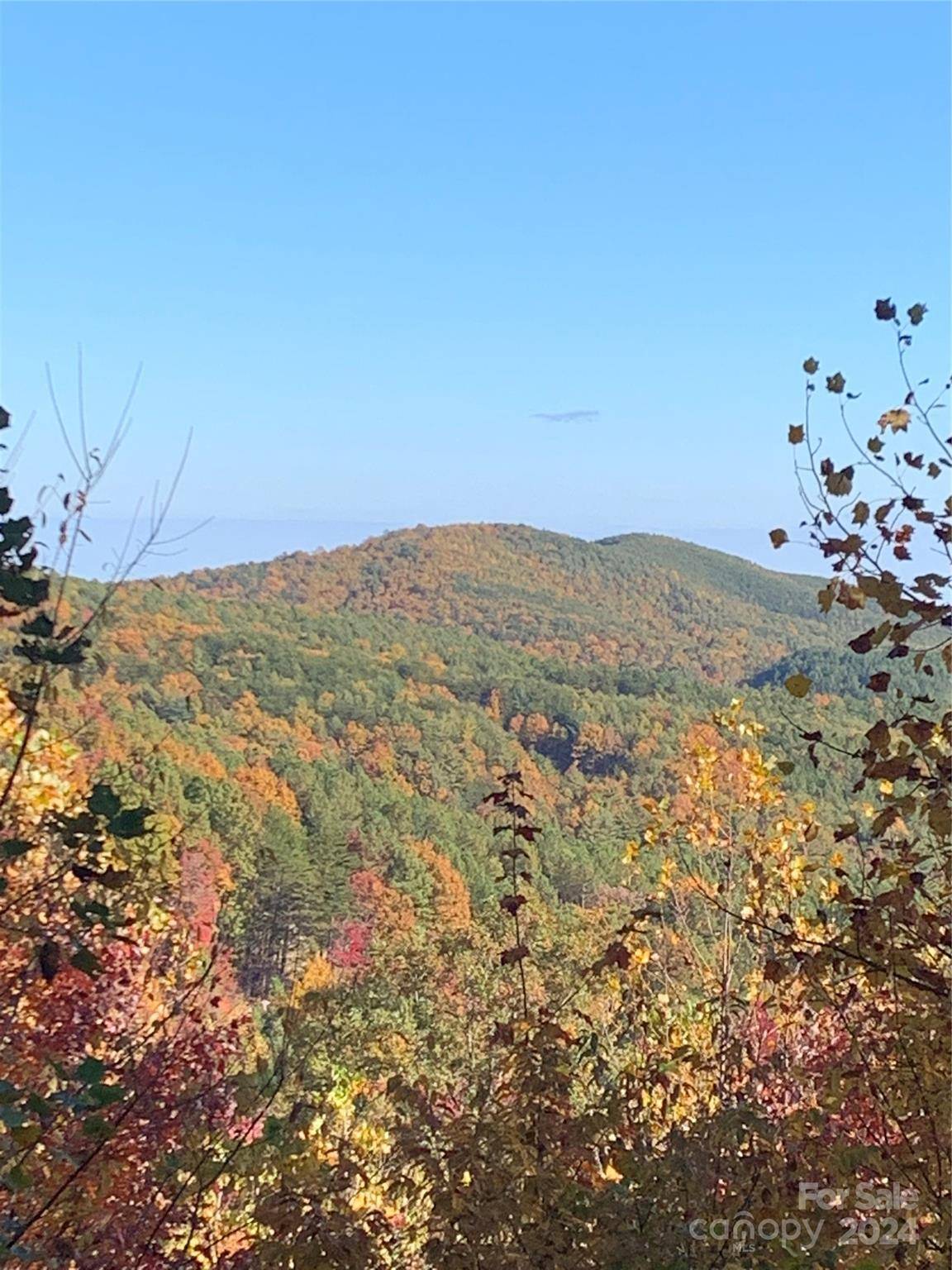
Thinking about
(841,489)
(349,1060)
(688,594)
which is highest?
(688,594)

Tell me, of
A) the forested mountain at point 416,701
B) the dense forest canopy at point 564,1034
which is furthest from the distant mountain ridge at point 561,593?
the dense forest canopy at point 564,1034

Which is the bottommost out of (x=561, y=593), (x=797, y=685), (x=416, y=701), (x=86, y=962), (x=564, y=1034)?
(x=564, y=1034)

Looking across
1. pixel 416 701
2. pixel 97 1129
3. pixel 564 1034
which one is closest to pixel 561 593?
pixel 416 701

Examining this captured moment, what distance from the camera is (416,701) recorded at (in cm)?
8300

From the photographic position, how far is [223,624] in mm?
89250

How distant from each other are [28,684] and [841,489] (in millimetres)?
1586

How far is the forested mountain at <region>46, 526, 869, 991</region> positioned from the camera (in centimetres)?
4044

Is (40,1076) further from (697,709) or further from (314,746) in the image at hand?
(697,709)

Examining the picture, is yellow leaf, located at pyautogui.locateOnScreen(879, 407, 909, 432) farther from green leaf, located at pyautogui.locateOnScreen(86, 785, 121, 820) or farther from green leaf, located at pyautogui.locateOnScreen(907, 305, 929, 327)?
green leaf, located at pyautogui.locateOnScreen(86, 785, 121, 820)

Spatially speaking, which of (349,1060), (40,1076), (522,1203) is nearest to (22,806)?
(40,1076)

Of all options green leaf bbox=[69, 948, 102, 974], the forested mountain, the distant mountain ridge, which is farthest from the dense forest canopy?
the distant mountain ridge

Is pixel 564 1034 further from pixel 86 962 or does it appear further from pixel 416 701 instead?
pixel 416 701

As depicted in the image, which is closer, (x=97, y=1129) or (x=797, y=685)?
(x=97, y=1129)

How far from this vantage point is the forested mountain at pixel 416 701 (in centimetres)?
4044
